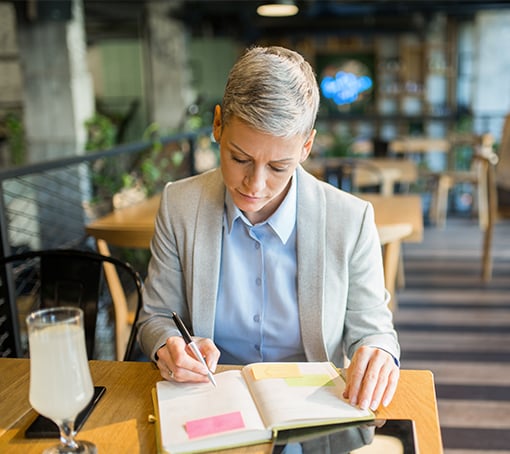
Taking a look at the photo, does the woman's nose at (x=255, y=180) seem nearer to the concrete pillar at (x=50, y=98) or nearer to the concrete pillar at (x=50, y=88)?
the concrete pillar at (x=50, y=98)

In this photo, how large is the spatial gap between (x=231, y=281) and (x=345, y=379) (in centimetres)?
38

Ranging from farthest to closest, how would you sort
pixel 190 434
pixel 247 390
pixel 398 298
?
pixel 398 298 < pixel 247 390 < pixel 190 434

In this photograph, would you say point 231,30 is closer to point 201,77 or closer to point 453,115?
point 201,77

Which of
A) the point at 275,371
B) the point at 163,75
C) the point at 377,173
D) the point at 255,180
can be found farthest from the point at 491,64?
the point at 275,371

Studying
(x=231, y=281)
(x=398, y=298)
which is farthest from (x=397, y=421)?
(x=398, y=298)

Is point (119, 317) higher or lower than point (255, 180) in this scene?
lower

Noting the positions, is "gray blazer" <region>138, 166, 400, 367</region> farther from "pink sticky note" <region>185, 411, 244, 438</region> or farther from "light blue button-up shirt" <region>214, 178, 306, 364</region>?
"pink sticky note" <region>185, 411, 244, 438</region>

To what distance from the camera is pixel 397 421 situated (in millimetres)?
1054

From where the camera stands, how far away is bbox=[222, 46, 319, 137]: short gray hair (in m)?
1.20

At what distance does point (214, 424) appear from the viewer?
3.32ft

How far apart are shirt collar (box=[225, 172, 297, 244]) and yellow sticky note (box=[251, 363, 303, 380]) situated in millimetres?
322

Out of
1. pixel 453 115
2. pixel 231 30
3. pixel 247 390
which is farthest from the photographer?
pixel 231 30

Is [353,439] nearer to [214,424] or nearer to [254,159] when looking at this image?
[214,424]

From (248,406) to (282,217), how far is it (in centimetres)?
49
